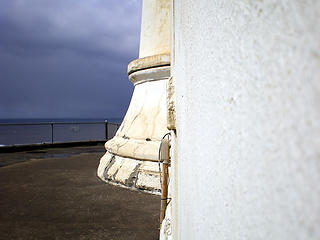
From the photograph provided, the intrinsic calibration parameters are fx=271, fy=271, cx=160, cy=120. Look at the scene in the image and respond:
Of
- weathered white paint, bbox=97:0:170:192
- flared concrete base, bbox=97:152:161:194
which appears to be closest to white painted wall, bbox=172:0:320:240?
flared concrete base, bbox=97:152:161:194

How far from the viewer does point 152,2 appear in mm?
4441

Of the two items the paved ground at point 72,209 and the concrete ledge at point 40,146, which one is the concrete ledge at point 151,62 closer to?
the paved ground at point 72,209

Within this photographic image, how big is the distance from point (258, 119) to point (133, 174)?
340 centimetres

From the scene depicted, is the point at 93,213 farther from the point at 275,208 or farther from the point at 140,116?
the point at 275,208

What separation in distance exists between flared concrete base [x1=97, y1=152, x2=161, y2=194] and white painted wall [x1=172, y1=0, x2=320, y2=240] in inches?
106

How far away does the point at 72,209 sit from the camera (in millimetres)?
3062

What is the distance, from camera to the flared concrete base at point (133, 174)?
362cm

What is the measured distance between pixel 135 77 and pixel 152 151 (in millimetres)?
1480

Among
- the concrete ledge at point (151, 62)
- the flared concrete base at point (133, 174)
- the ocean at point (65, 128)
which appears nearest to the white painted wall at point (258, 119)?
the flared concrete base at point (133, 174)

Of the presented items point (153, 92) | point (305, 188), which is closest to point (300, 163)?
point (305, 188)

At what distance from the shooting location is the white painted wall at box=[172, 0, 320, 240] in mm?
444

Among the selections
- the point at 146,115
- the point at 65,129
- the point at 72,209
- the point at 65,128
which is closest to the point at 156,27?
the point at 146,115

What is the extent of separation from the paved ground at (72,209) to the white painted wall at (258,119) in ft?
5.87

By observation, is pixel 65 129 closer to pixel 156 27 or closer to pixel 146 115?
pixel 146 115
